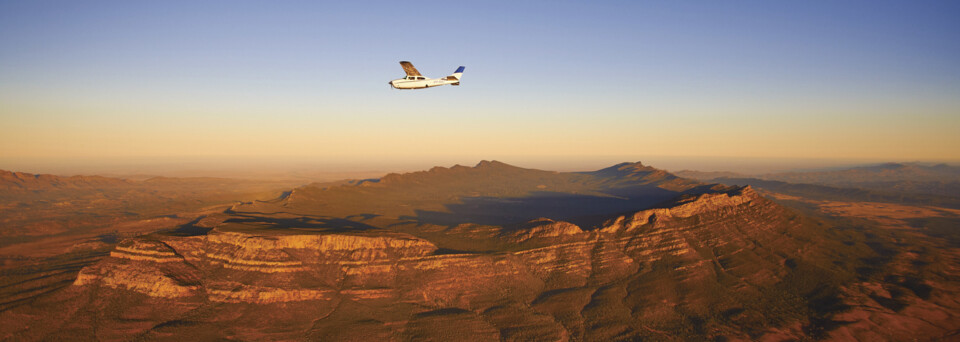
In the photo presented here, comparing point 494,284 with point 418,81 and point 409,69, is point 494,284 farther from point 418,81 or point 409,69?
point 409,69

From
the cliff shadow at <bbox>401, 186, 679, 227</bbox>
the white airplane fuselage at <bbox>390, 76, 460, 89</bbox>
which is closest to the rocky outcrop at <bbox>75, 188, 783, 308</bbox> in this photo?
the white airplane fuselage at <bbox>390, 76, 460, 89</bbox>

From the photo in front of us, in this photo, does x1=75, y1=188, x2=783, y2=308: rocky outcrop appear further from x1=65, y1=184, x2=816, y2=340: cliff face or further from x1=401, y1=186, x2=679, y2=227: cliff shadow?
x1=401, y1=186, x2=679, y2=227: cliff shadow

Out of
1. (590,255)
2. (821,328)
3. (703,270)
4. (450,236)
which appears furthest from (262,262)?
(821,328)

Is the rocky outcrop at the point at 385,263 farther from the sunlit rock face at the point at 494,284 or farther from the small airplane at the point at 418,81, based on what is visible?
the small airplane at the point at 418,81

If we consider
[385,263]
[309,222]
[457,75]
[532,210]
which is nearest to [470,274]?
[385,263]

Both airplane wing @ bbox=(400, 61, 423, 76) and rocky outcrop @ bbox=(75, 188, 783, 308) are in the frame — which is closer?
airplane wing @ bbox=(400, 61, 423, 76)

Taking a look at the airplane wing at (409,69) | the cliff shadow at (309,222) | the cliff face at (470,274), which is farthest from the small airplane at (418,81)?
the cliff shadow at (309,222)
